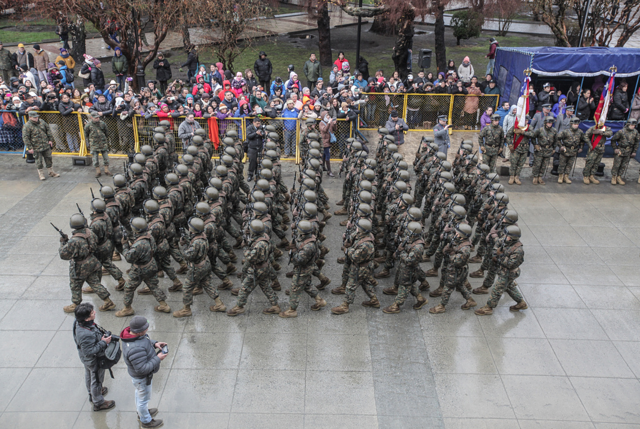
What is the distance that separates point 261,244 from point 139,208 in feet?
11.2

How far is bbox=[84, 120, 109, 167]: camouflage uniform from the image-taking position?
1249cm

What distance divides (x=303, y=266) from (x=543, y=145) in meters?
7.74

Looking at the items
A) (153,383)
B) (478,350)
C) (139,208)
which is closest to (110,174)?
(139,208)

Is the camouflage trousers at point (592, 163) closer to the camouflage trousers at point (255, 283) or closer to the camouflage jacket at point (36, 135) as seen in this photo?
the camouflage trousers at point (255, 283)

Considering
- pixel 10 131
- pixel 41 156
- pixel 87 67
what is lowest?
pixel 41 156

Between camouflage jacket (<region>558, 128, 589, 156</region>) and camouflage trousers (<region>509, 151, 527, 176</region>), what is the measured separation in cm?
92

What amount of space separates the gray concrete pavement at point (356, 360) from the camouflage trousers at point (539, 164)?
145 inches

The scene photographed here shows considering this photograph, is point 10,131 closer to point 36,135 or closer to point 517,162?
point 36,135

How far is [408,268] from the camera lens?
7945mm

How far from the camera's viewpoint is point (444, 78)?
1677 cm

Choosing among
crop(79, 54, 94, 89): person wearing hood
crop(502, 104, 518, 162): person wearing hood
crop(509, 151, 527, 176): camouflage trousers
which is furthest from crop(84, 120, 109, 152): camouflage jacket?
crop(509, 151, 527, 176): camouflage trousers

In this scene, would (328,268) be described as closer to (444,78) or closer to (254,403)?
(254,403)

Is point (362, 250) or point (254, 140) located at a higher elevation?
point (254, 140)

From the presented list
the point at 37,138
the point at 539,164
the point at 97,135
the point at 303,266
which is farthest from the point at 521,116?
the point at 37,138
